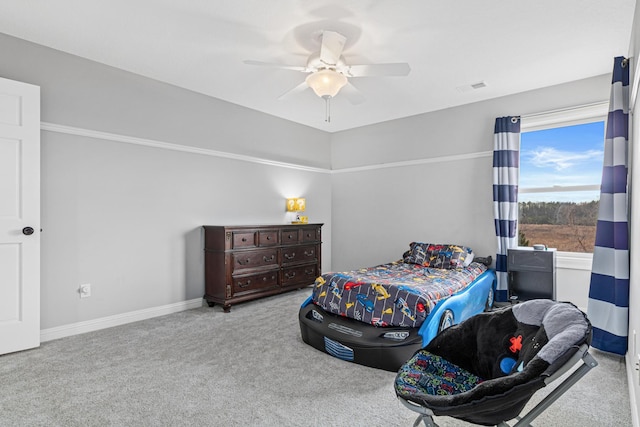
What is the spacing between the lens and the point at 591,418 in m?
2.02

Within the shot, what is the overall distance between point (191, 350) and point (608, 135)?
13.0 feet

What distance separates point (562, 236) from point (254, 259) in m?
3.61

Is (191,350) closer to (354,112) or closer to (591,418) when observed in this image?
(591,418)

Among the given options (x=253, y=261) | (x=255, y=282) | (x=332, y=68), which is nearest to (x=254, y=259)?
(x=253, y=261)

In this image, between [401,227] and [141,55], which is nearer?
[141,55]

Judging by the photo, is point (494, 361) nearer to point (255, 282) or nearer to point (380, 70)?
point (380, 70)

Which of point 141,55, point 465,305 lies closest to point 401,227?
point 465,305

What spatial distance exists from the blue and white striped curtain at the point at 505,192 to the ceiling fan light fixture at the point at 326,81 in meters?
2.27

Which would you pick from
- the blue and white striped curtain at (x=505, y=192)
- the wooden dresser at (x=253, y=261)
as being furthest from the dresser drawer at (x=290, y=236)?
the blue and white striped curtain at (x=505, y=192)

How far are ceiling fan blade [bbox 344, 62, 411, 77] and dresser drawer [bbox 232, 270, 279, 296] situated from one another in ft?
8.60

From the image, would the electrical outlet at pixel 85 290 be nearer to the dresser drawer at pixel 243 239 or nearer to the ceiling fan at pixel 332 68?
the dresser drawer at pixel 243 239

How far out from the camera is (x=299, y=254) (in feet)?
16.4

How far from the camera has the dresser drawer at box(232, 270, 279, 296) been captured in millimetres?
4203

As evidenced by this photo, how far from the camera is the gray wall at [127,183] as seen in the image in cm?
324
